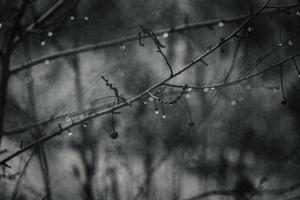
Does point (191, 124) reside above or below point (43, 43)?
below

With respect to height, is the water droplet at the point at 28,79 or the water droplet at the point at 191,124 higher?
the water droplet at the point at 28,79

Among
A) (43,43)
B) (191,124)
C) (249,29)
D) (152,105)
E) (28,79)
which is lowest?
(191,124)

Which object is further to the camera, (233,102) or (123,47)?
(233,102)

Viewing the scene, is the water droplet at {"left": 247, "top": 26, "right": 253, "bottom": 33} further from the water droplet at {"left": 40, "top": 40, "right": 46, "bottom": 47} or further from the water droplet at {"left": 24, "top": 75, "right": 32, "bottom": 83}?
the water droplet at {"left": 24, "top": 75, "right": 32, "bottom": 83}

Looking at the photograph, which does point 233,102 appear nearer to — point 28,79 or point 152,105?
point 152,105

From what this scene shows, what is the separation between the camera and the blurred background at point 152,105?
2.68 metres

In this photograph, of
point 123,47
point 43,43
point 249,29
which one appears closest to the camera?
point 43,43

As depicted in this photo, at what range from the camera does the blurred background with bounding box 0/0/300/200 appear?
2678mm

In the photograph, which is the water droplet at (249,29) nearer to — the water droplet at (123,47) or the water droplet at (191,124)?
the water droplet at (191,124)

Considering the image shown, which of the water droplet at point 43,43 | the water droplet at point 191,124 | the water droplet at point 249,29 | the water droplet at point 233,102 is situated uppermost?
the water droplet at point 249,29

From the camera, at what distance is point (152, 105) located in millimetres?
2848

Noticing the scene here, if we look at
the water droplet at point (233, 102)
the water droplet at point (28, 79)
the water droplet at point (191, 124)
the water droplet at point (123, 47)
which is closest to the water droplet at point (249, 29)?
the water droplet at point (233, 102)

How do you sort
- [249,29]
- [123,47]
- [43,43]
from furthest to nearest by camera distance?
1. [249,29]
2. [123,47]
3. [43,43]

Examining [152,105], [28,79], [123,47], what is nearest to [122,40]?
[123,47]
